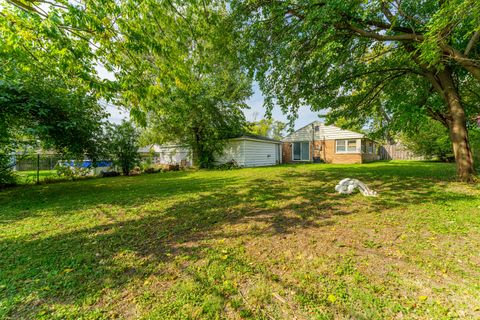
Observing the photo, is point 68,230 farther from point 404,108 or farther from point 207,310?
point 404,108

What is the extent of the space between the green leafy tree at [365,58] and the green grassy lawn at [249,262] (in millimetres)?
3413

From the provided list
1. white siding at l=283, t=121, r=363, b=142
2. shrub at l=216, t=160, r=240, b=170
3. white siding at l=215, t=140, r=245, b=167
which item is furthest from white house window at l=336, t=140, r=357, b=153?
shrub at l=216, t=160, r=240, b=170

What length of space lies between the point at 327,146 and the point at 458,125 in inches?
436

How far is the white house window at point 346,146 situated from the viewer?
15922mm

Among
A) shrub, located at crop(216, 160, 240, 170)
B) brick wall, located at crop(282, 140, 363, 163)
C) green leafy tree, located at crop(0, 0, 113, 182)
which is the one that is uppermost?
green leafy tree, located at crop(0, 0, 113, 182)

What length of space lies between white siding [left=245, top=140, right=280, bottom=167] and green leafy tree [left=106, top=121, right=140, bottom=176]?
7.72 metres

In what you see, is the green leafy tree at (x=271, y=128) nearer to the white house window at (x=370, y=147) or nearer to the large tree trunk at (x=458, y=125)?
the white house window at (x=370, y=147)

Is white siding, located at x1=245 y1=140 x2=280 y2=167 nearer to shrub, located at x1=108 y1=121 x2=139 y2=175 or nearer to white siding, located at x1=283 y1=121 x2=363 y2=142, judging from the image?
white siding, located at x1=283 y1=121 x2=363 y2=142

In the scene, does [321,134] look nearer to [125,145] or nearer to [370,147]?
[370,147]

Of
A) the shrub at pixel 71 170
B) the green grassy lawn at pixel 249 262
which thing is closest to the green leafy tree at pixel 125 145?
the shrub at pixel 71 170

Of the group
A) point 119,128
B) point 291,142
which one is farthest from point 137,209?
point 291,142

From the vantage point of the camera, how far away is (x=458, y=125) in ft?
20.0

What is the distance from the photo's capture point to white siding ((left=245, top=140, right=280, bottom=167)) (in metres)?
15.4

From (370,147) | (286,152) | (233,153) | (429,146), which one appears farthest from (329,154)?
(233,153)
